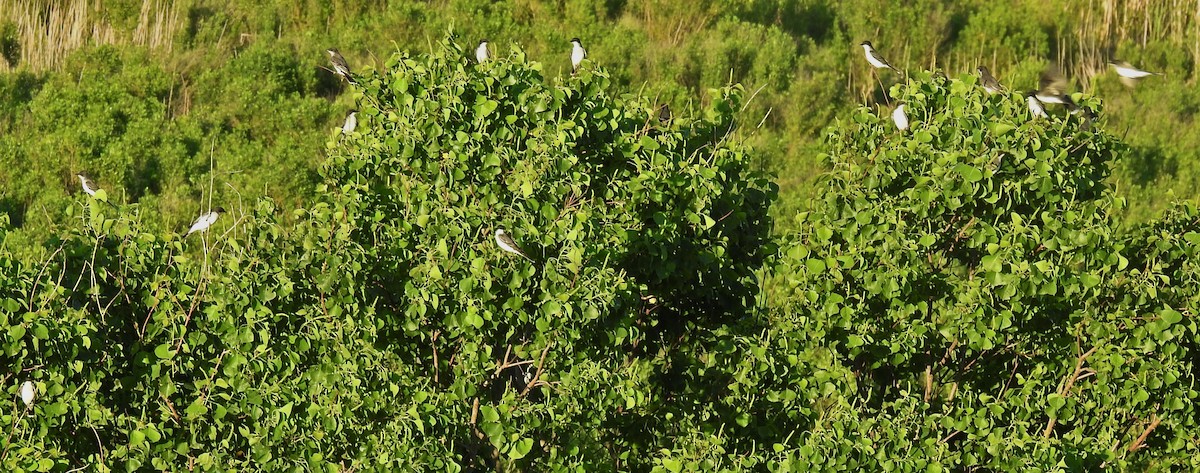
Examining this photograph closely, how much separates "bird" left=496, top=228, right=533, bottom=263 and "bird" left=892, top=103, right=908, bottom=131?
3.75 m

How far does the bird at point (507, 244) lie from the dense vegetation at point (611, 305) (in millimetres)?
62

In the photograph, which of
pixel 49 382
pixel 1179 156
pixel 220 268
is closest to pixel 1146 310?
pixel 220 268

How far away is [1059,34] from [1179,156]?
18.1 feet

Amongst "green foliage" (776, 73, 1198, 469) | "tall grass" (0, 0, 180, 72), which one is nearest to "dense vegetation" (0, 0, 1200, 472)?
"green foliage" (776, 73, 1198, 469)

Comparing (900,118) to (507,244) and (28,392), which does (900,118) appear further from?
(28,392)

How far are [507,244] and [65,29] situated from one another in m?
22.7

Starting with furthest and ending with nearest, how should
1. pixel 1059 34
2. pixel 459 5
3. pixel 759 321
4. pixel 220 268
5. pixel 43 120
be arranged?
pixel 1059 34 → pixel 459 5 → pixel 43 120 → pixel 759 321 → pixel 220 268

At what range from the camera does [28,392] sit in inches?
422

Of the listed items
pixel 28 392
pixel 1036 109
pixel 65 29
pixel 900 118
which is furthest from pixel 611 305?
pixel 65 29

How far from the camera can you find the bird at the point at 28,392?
420 inches

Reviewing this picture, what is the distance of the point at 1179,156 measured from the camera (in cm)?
3008

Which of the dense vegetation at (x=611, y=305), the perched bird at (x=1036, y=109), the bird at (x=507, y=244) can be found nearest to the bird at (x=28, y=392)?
the dense vegetation at (x=611, y=305)

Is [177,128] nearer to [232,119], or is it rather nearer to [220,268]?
[232,119]

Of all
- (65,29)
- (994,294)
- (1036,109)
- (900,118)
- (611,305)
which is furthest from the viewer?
(65,29)
